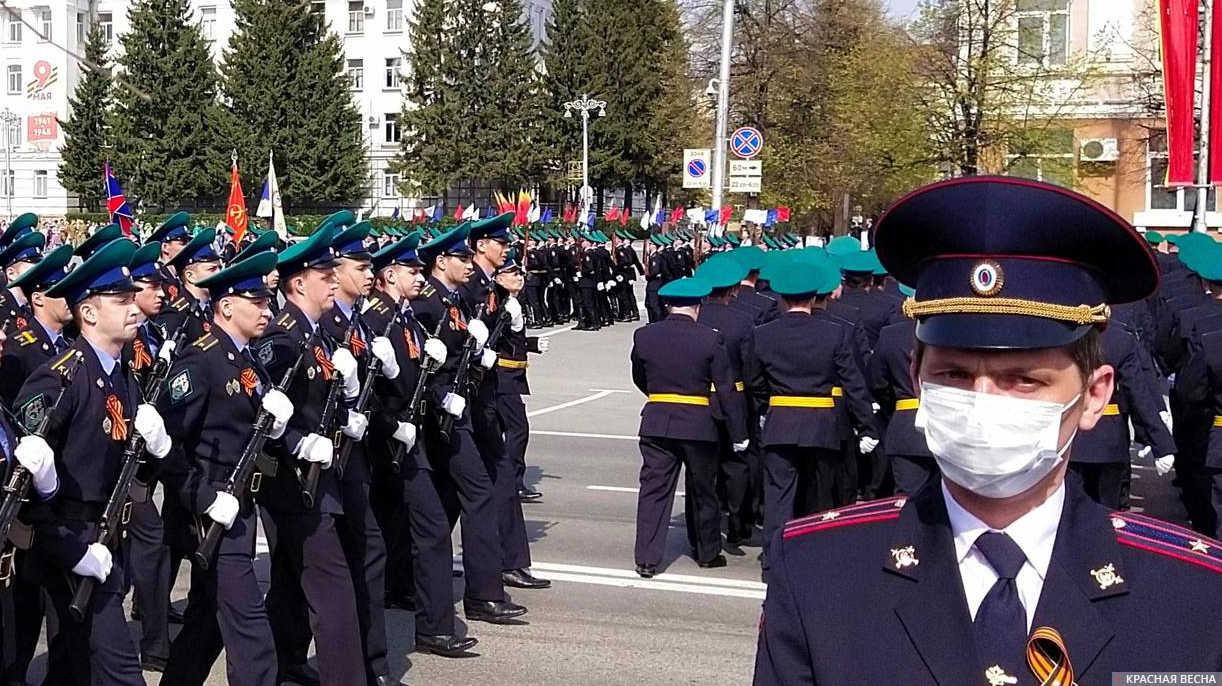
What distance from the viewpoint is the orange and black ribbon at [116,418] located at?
5.71 metres

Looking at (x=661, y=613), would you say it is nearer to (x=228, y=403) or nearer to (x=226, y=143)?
(x=228, y=403)

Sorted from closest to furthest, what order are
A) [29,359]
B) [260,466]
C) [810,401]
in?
[260,466]
[29,359]
[810,401]

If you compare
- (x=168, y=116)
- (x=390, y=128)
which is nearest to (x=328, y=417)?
(x=168, y=116)

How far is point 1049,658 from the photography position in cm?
207

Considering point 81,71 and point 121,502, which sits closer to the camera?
point 121,502

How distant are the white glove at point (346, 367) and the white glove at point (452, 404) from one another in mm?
1134

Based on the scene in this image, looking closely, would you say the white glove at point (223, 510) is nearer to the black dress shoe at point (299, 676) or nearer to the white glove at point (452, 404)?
the black dress shoe at point (299, 676)

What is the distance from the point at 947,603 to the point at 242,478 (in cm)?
445

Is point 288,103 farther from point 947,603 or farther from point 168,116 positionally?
point 947,603

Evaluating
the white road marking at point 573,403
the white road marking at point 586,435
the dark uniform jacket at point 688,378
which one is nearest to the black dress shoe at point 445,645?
the dark uniform jacket at point 688,378

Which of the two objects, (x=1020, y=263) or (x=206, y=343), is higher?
(x=1020, y=263)

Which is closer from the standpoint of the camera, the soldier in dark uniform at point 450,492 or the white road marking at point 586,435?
the soldier in dark uniform at point 450,492

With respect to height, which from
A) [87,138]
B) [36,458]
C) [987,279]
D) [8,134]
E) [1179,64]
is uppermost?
[8,134]

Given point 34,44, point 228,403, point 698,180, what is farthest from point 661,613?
point 34,44
